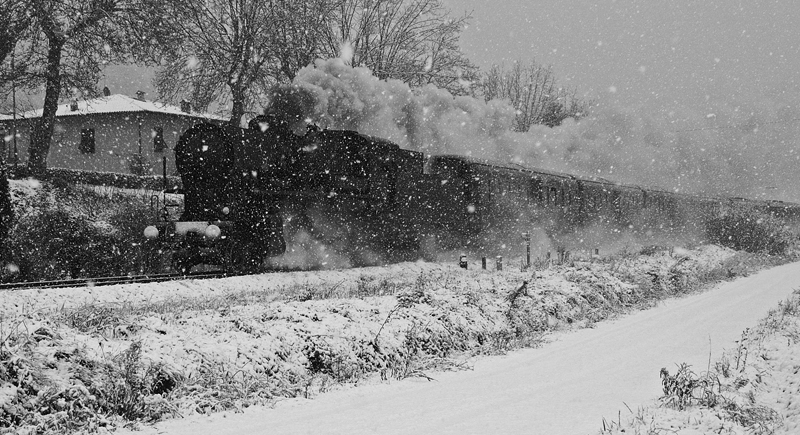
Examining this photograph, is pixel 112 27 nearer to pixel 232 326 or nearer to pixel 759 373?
pixel 232 326

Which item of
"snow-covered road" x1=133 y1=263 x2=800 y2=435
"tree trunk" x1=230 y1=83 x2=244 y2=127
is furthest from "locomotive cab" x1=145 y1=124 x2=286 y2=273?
"tree trunk" x1=230 y1=83 x2=244 y2=127

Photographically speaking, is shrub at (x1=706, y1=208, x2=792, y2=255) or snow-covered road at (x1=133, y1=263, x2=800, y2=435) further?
shrub at (x1=706, y1=208, x2=792, y2=255)

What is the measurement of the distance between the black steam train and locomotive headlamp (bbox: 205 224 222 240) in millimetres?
23

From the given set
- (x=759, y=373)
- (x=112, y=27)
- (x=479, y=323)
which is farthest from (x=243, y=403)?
(x=112, y=27)

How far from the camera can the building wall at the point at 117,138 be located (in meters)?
44.1

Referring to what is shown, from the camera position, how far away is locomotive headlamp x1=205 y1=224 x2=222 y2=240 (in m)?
13.5

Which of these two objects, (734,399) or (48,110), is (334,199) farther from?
(48,110)

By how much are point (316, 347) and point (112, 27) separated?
20818mm

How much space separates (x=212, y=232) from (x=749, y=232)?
2561cm

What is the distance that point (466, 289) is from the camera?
1051 centimetres

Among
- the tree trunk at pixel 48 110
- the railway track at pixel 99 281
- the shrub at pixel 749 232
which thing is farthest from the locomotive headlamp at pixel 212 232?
the shrub at pixel 749 232

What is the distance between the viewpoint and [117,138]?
44594 millimetres

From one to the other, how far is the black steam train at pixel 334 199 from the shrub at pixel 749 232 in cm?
1042

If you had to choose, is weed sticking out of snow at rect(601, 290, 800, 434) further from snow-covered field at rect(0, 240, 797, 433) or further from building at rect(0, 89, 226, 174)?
building at rect(0, 89, 226, 174)
